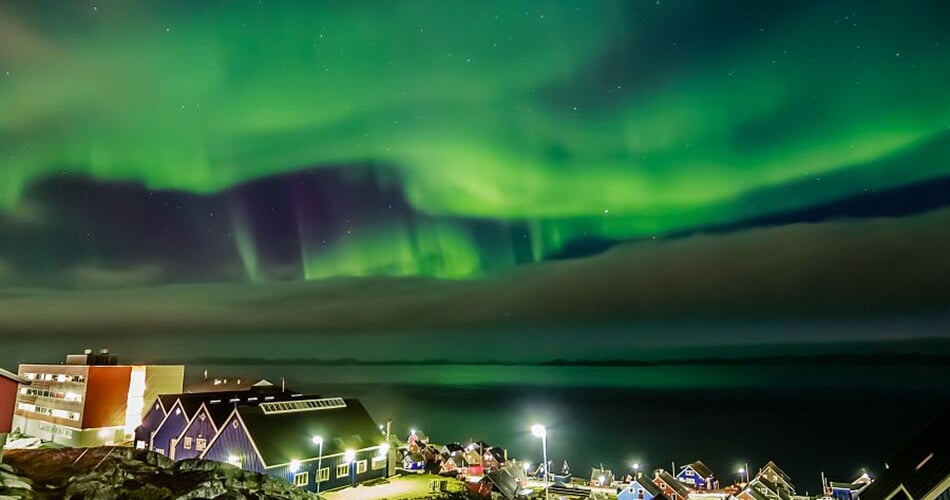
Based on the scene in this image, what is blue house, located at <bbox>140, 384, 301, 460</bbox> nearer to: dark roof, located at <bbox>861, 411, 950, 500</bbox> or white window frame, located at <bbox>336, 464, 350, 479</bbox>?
white window frame, located at <bbox>336, 464, 350, 479</bbox>

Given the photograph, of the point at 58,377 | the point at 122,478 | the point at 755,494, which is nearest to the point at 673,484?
the point at 755,494

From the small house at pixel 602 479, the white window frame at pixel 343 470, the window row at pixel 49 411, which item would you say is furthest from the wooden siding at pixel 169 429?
the small house at pixel 602 479

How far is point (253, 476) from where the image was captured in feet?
111

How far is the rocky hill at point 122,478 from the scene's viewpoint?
27.7m

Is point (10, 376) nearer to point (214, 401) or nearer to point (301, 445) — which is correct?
point (301, 445)

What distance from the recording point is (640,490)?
59969 mm

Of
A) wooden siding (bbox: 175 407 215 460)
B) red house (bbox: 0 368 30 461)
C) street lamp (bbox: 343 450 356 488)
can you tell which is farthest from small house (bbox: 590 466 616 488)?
red house (bbox: 0 368 30 461)

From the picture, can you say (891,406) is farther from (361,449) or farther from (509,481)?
(361,449)

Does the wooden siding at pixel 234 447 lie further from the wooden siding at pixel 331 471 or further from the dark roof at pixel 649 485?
the dark roof at pixel 649 485

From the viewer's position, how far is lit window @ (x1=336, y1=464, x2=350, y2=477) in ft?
145

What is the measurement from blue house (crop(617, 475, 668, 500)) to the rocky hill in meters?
39.5

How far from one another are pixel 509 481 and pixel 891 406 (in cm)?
20632

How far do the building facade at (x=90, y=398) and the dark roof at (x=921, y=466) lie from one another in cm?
7503

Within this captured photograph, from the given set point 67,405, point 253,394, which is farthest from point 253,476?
point 67,405
